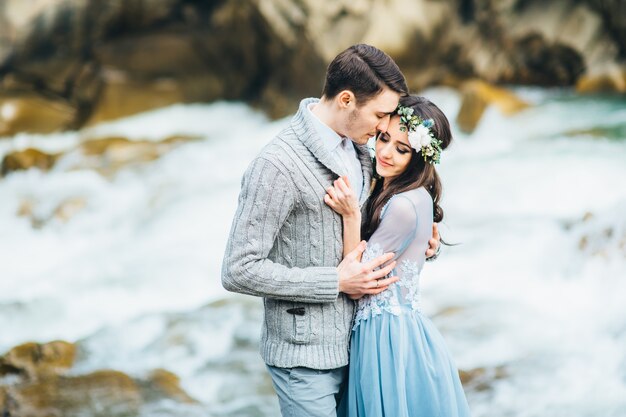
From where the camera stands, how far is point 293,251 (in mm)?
2754

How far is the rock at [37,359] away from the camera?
16.7ft

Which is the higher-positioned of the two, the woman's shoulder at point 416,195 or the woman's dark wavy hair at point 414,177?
the woman's dark wavy hair at point 414,177

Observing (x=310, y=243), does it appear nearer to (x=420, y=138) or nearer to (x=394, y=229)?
(x=394, y=229)

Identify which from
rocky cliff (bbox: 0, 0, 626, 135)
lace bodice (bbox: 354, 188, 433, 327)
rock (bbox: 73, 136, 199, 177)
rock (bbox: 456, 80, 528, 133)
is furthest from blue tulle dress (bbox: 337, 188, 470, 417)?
rocky cliff (bbox: 0, 0, 626, 135)

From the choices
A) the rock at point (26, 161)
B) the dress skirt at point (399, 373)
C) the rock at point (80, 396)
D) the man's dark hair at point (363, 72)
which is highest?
the rock at point (26, 161)

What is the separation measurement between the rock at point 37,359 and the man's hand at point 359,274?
2937mm

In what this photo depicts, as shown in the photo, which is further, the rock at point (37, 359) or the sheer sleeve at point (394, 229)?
the rock at point (37, 359)

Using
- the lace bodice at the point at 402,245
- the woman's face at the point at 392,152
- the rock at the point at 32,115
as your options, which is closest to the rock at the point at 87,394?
the lace bodice at the point at 402,245

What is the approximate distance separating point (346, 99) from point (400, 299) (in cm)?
72

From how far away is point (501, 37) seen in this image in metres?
13.1

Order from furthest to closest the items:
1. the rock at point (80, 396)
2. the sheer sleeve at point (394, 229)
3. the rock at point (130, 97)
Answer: the rock at point (130, 97)
the rock at point (80, 396)
the sheer sleeve at point (394, 229)

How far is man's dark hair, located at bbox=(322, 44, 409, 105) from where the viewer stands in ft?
8.93

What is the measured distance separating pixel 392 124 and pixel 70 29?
1186 cm

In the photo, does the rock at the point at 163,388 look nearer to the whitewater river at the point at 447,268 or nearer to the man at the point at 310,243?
the whitewater river at the point at 447,268
